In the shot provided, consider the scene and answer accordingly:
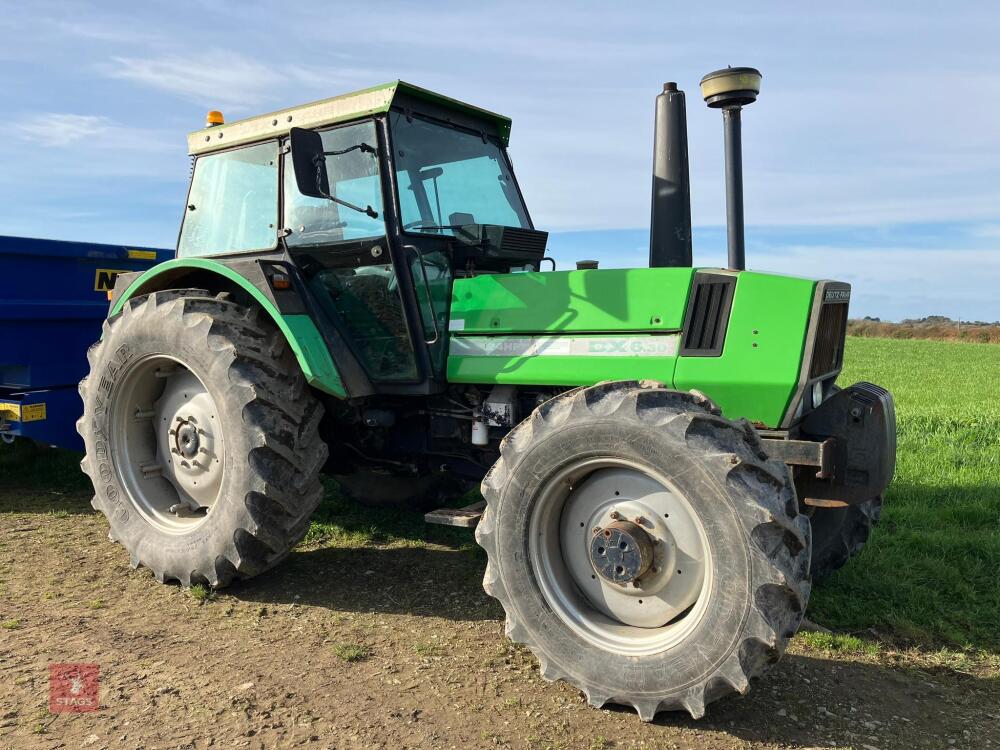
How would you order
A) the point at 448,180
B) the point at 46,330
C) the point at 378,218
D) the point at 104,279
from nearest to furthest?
the point at 378,218 < the point at 448,180 < the point at 46,330 < the point at 104,279

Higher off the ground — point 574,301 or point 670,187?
point 670,187

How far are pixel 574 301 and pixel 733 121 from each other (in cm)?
116

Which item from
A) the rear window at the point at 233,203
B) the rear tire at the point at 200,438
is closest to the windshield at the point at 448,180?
the rear window at the point at 233,203

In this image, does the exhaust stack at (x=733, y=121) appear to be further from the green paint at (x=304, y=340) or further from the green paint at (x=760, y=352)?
the green paint at (x=304, y=340)

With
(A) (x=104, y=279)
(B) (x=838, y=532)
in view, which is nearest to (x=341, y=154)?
(B) (x=838, y=532)

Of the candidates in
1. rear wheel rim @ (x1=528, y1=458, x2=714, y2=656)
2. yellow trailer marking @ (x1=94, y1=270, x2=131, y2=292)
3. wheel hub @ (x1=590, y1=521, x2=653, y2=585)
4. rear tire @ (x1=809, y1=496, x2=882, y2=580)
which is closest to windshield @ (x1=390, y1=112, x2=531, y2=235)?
rear wheel rim @ (x1=528, y1=458, x2=714, y2=656)

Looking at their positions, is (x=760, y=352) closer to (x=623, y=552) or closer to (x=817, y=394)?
(x=817, y=394)

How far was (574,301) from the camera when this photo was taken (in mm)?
3816

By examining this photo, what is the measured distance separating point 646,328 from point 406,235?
53.1 inches

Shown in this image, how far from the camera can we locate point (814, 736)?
3.02 m

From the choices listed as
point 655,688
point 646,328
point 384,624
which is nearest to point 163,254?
point 384,624

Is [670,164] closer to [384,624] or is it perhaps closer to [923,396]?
[384,624]

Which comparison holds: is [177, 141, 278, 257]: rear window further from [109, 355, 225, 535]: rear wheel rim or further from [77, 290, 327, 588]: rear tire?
[109, 355, 225, 535]: rear wheel rim

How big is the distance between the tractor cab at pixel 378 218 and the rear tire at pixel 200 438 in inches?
14.8
